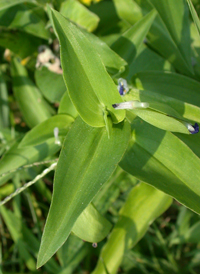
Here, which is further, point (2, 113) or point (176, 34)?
point (2, 113)

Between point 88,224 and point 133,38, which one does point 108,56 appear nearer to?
point 133,38

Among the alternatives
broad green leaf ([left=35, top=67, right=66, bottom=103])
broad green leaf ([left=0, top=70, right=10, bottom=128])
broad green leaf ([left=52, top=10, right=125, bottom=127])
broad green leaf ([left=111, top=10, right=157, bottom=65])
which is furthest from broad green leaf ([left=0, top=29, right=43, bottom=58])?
broad green leaf ([left=52, top=10, right=125, bottom=127])

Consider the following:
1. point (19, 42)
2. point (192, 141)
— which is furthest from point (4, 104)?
point (192, 141)

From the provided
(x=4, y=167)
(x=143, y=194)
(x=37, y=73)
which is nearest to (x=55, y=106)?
(x=37, y=73)

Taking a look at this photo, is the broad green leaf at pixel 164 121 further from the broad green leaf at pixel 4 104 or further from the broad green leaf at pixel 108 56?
the broad green leaf at pixel 4 104

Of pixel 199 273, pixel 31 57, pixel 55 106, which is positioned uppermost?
pixel 31 57

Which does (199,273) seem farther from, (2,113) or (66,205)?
(2,113)

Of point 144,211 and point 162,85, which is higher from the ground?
point 162,85
